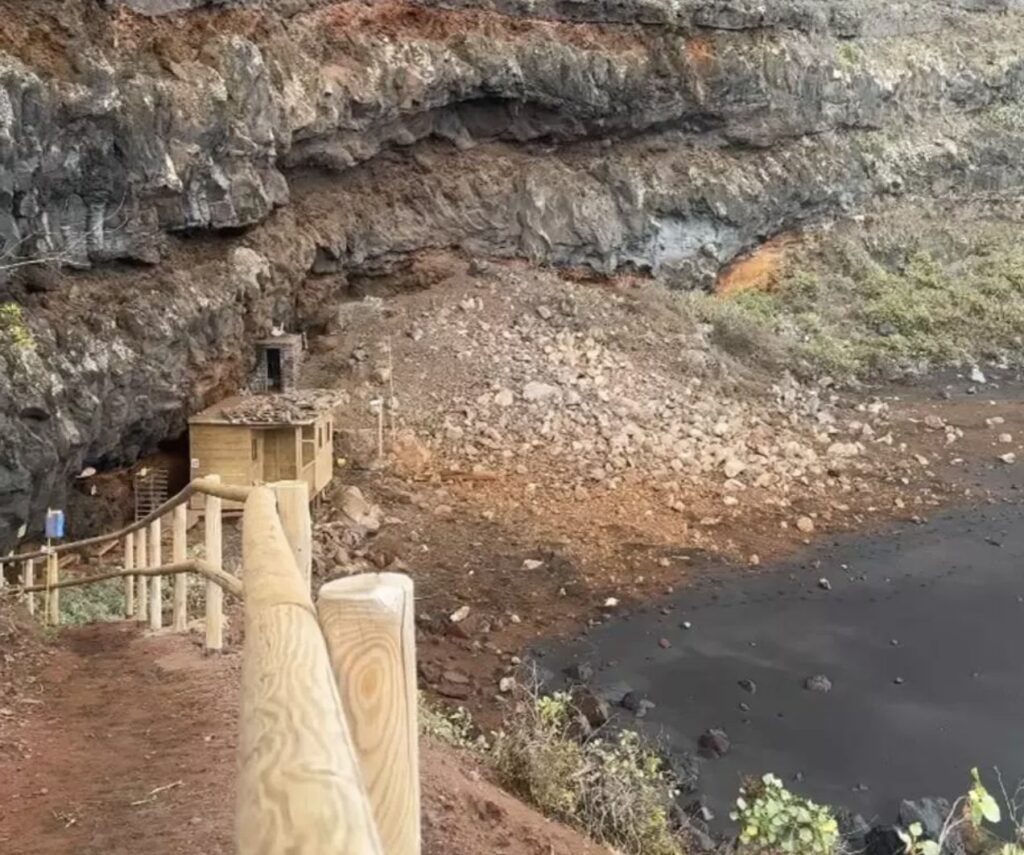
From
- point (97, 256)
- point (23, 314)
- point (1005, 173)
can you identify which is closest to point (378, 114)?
point (97, 256)

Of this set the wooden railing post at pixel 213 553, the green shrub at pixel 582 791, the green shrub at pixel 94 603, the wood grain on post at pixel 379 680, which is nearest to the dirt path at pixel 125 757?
the wooden railing post at pixel 213 553

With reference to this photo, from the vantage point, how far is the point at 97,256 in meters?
16.4

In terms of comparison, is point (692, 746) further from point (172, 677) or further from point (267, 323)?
point (267, 323)

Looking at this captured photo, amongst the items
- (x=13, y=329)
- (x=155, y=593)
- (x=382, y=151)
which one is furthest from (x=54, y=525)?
(x=382, y=151)

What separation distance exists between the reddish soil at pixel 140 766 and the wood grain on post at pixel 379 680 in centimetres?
220

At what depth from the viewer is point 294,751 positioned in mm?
1617

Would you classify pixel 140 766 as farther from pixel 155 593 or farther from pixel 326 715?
pixel 326 715

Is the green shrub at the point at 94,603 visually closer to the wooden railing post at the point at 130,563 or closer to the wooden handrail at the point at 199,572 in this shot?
the wooden railing post at the point at 130,563

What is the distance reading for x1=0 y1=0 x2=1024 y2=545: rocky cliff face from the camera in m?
15.1

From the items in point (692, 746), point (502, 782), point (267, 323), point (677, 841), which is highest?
point (267, 323)

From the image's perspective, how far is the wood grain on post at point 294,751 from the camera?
140cm

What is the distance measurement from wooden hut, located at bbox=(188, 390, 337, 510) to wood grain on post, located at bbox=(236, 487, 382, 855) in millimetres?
14999

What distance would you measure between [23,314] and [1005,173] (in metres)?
33.9

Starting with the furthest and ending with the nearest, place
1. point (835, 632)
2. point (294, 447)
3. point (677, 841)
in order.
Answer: point (294, 447), point (835, 632), point (677, 841)
